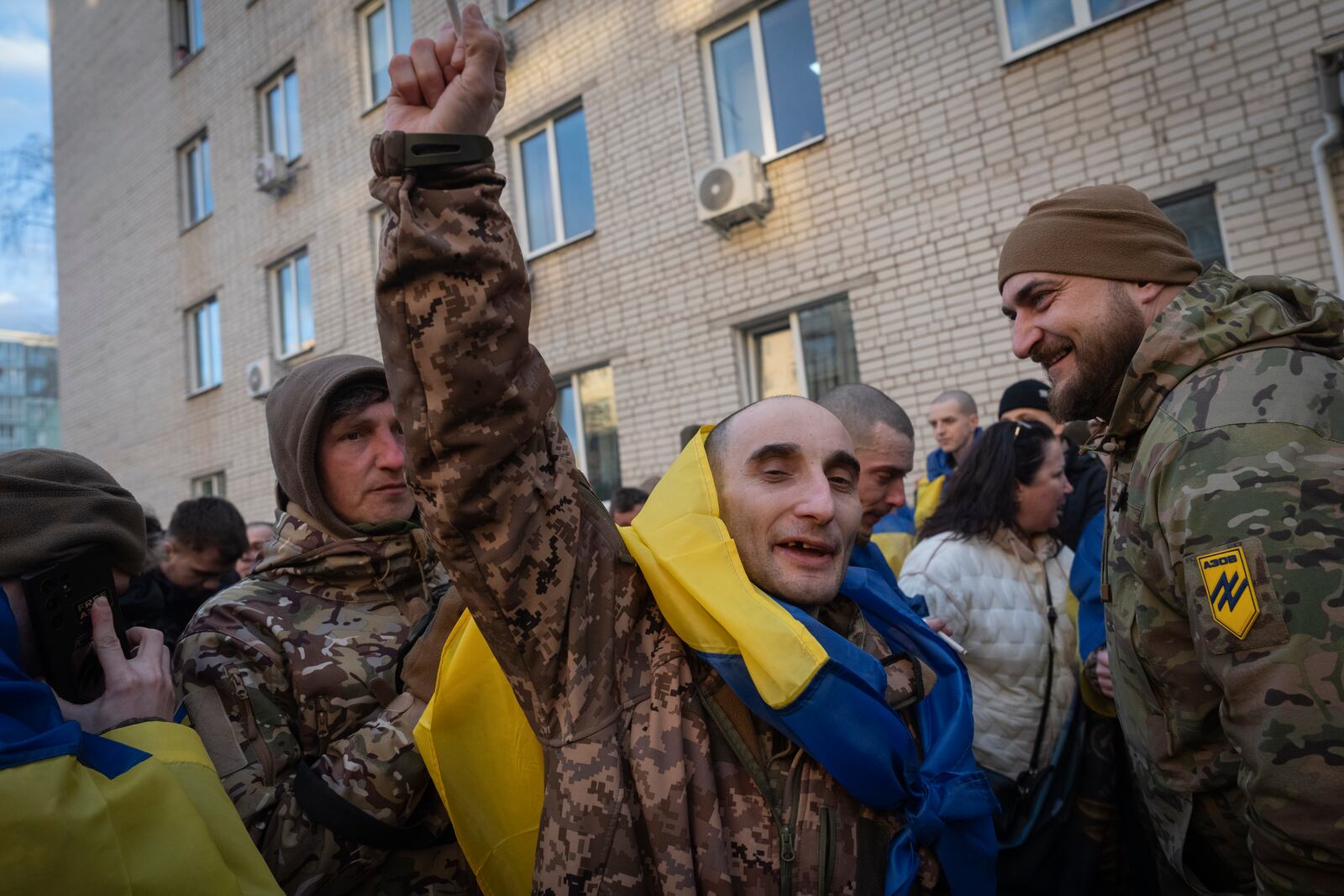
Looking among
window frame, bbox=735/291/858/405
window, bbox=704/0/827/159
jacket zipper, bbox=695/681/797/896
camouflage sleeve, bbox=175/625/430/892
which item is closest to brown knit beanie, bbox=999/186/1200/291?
jacket zipper, bbox=695/681/797/896

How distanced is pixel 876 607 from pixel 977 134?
16.5 ft

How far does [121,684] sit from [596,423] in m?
6.68

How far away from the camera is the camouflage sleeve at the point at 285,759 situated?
157 cm

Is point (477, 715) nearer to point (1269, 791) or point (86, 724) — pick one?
point (86, 724)

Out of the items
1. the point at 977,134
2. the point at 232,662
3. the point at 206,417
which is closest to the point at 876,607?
the point at 232,662

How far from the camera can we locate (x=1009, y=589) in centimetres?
296

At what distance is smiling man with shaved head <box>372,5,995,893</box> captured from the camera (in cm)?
129

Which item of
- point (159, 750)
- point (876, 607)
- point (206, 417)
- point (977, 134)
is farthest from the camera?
point (206, 417)

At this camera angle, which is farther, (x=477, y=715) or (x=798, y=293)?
(x=798, y=293)

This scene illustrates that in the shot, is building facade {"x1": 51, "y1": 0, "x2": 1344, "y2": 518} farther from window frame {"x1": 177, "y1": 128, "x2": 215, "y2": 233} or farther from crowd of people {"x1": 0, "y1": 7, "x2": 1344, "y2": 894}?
crowd of people {"x1": 0, "y1": 7, "x2": 1344, "y2": 894}

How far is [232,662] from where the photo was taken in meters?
1.73

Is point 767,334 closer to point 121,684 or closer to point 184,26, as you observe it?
point 121,684

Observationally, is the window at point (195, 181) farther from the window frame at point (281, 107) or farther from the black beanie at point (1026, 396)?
the black beanie at point (1026, 396)

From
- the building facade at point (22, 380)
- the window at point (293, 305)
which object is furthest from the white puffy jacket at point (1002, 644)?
the building facade at point (22, 380)
